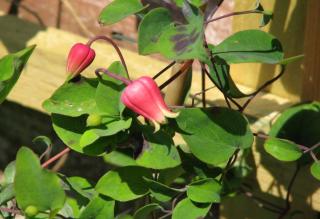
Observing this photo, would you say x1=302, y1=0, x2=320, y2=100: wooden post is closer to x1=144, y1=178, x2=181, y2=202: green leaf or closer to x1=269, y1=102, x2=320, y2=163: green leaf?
x1=269, y1=102, x2=320, y2=163: green leaf

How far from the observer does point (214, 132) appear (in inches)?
37.8

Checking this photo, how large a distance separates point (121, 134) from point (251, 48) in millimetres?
180

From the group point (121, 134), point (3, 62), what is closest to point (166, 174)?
point (121, 134)

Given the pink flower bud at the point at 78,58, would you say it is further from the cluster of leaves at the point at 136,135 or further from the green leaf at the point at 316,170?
Answer: the green leaf at the point at 316,170

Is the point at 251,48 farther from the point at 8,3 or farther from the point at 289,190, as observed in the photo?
the point at 8,3

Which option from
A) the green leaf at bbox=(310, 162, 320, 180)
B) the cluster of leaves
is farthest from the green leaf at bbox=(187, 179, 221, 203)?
the green leaf at bbox=(310, 162, 320, 180)

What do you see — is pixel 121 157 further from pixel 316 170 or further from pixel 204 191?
pixel 316 170

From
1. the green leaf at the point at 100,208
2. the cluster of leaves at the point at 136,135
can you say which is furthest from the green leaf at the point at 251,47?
the green leaf at the point at 100,208

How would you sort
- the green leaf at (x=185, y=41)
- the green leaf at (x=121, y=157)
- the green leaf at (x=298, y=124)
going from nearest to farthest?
the green leaf at (x=185, y=41), the green leaf at (x=121, y=157), the green leaf at (x=298, y=124)

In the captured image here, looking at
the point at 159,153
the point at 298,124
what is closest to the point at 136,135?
the point at 159,153

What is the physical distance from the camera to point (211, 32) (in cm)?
161

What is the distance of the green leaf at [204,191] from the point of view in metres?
0.98

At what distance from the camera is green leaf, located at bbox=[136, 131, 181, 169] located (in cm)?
94

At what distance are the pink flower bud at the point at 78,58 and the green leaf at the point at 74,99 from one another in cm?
2
